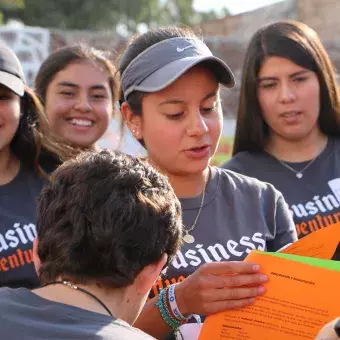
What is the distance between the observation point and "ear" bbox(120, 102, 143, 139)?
236cm

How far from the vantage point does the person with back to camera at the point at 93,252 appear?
5.06 ft

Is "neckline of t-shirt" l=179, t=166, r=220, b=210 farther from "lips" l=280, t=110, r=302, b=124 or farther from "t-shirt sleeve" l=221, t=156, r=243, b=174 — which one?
"lips" l=280, t=110, r=302, b=124

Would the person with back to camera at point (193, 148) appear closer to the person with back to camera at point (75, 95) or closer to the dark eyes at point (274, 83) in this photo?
the dark eyes at point (274, 83)

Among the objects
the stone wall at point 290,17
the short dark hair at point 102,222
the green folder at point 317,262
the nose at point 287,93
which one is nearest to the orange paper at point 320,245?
the green folder at point 317,262

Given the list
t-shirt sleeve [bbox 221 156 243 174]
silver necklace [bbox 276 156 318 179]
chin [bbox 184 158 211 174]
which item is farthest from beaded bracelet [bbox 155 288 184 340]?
silver necklace [bbox 276 156 318 179]

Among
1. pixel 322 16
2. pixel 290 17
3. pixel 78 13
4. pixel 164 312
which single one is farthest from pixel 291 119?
pixel 78 13

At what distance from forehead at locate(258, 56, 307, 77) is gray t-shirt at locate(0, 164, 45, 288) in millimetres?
1100

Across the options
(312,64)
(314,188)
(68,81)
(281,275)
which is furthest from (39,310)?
(68,81)

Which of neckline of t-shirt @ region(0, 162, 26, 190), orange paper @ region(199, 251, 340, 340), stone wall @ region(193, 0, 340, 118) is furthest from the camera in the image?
stone wall @ region(193, 0, 340, 118)

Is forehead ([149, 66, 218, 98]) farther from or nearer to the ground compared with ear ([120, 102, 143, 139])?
farther from the ground

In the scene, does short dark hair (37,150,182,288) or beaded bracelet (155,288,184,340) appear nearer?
short dark hair (37,150,182,288)

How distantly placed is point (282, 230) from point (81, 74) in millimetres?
1828

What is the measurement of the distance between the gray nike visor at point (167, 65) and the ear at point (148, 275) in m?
0.68

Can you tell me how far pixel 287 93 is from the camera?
311cm
